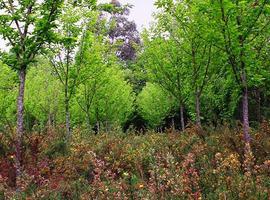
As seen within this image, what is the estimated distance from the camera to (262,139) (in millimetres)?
9461

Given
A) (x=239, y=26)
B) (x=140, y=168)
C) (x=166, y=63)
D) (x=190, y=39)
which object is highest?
(x=190, y=39)

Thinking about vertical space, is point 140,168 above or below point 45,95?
below

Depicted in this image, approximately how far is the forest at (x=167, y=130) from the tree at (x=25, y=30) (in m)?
0.02

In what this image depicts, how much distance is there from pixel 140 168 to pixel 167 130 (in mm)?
7742

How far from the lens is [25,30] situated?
8.81 m

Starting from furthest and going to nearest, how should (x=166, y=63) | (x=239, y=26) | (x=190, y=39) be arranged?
(x=166, y=63) → (x=190, y=39) → (x=239, y=26)

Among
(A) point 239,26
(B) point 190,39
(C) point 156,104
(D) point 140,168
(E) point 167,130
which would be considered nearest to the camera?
(D) point 140,168

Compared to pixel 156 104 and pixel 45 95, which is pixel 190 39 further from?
pixel 45 95

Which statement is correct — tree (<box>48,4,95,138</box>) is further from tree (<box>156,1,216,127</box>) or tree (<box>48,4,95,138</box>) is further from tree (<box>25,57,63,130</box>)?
tree (<box>25,57,63,130</box>)

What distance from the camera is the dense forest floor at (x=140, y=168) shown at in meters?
4.32

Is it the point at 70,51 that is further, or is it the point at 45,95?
the point at 45,95

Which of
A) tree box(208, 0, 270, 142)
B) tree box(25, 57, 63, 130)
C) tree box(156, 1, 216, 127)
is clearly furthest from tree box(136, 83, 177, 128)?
tree box(208, 0, 270, 142)

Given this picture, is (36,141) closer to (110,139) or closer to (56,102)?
(110,139)

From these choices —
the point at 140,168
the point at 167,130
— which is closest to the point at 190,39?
the point at 167,130
